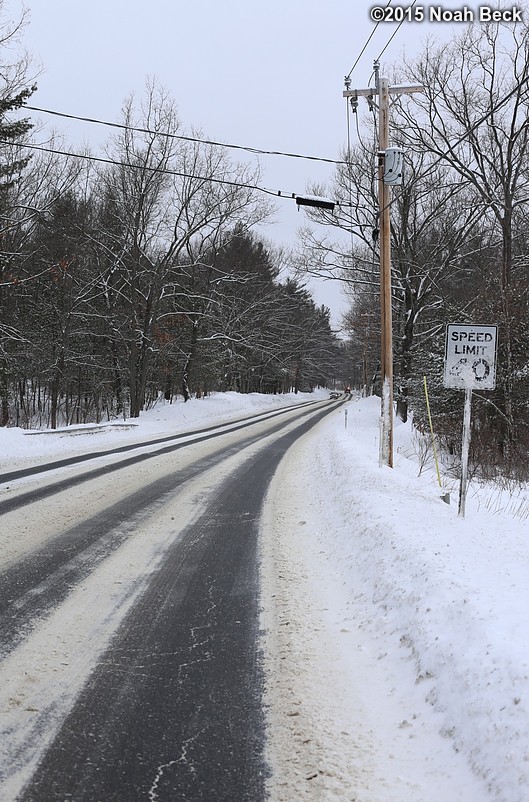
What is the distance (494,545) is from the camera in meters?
6.29

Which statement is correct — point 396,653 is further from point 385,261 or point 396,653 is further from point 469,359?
point 385,261

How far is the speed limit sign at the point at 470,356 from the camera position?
734cm

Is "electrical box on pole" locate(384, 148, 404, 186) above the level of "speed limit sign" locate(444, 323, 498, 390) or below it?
above

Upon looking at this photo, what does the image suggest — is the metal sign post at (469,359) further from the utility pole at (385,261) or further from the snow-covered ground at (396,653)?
the utility pole at (385,261)

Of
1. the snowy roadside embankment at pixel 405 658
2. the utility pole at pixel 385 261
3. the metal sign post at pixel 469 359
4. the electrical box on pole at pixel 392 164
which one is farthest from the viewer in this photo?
the utility pole at pixel 385 261

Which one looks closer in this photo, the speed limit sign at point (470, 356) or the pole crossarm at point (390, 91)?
the speed limit sign at point (470, 356)

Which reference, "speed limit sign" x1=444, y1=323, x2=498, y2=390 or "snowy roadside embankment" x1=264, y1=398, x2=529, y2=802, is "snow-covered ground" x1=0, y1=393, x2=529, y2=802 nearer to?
"snowy roadside embankment" x1=264, y1=398, x2=529, y2=802

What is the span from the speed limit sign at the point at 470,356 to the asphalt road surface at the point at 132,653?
10.8ft

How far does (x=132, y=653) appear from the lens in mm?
3943

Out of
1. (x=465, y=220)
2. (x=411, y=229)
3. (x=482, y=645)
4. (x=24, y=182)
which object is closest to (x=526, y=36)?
(x=465, y=220)

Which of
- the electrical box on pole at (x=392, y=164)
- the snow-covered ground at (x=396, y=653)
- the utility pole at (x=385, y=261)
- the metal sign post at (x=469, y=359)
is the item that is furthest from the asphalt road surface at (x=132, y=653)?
the electrical box on pole at (x=392, y=164)

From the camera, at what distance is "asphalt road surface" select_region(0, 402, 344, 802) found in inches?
108

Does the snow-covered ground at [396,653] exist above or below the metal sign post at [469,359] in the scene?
below

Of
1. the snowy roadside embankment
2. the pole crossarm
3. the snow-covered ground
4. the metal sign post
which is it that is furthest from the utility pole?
the snowy roadside embankment
